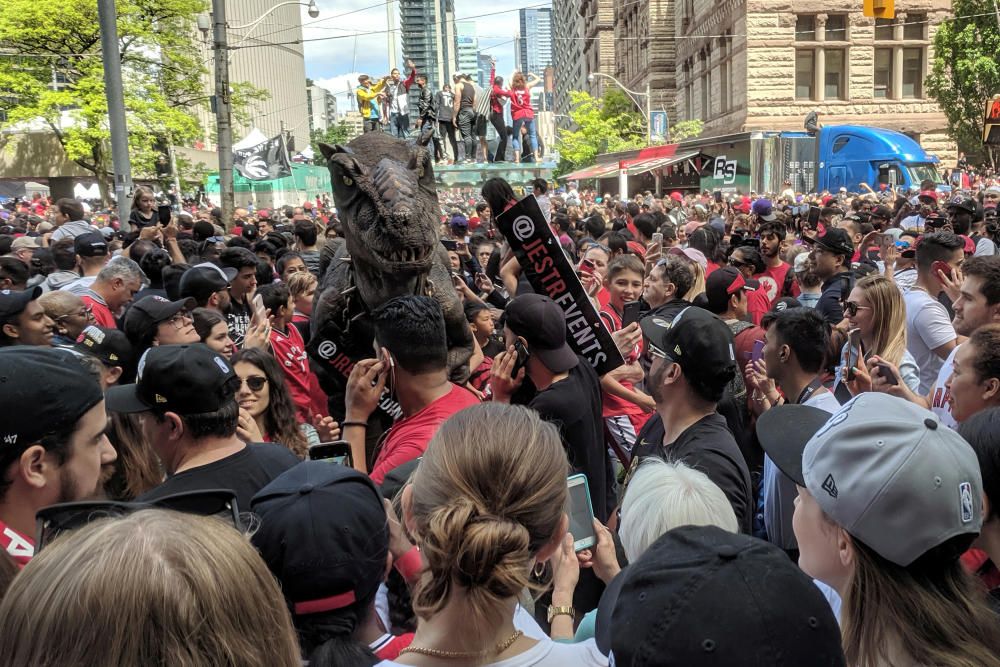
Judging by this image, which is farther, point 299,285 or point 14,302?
point 299,285

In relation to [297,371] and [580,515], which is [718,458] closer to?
[580,515]

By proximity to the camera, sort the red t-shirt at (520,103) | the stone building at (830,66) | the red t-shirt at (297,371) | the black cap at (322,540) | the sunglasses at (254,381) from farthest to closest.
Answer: the stone building at (830,66) → the red t-shirt at (520,103) → the red t-shirt at (297,371) → the sunglasses at (254,381) → the black cap at (322,540)

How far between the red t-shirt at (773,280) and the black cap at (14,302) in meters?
5.87

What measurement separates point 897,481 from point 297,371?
433 cm

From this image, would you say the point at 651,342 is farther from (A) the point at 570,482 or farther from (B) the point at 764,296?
(B) the point at 764,296

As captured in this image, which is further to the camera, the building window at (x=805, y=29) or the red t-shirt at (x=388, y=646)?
the building window at (x=805, y=29)

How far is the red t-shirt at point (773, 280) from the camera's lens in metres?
7.84

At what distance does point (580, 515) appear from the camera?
8.63 feet

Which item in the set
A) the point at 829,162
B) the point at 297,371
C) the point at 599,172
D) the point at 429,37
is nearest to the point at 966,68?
the point at 829,162

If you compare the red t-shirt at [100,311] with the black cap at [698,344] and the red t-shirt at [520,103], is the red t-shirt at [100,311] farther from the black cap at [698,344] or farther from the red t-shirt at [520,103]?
the red t-shirt at [520,103]

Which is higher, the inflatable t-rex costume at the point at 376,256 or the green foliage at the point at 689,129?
the green foliage at the point at 689,129

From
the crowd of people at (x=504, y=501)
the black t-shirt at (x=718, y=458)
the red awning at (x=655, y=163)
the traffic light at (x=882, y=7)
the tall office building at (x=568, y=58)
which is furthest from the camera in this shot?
the tall office building at (x=568, y=58)

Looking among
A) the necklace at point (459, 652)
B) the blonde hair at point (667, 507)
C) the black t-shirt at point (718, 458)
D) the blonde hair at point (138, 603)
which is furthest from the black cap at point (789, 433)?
the blonde hair at point (138, 603)

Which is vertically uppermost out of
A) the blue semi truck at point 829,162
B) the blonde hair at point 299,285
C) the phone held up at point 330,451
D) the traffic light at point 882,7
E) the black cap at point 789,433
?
the traffic light at point 882,7
